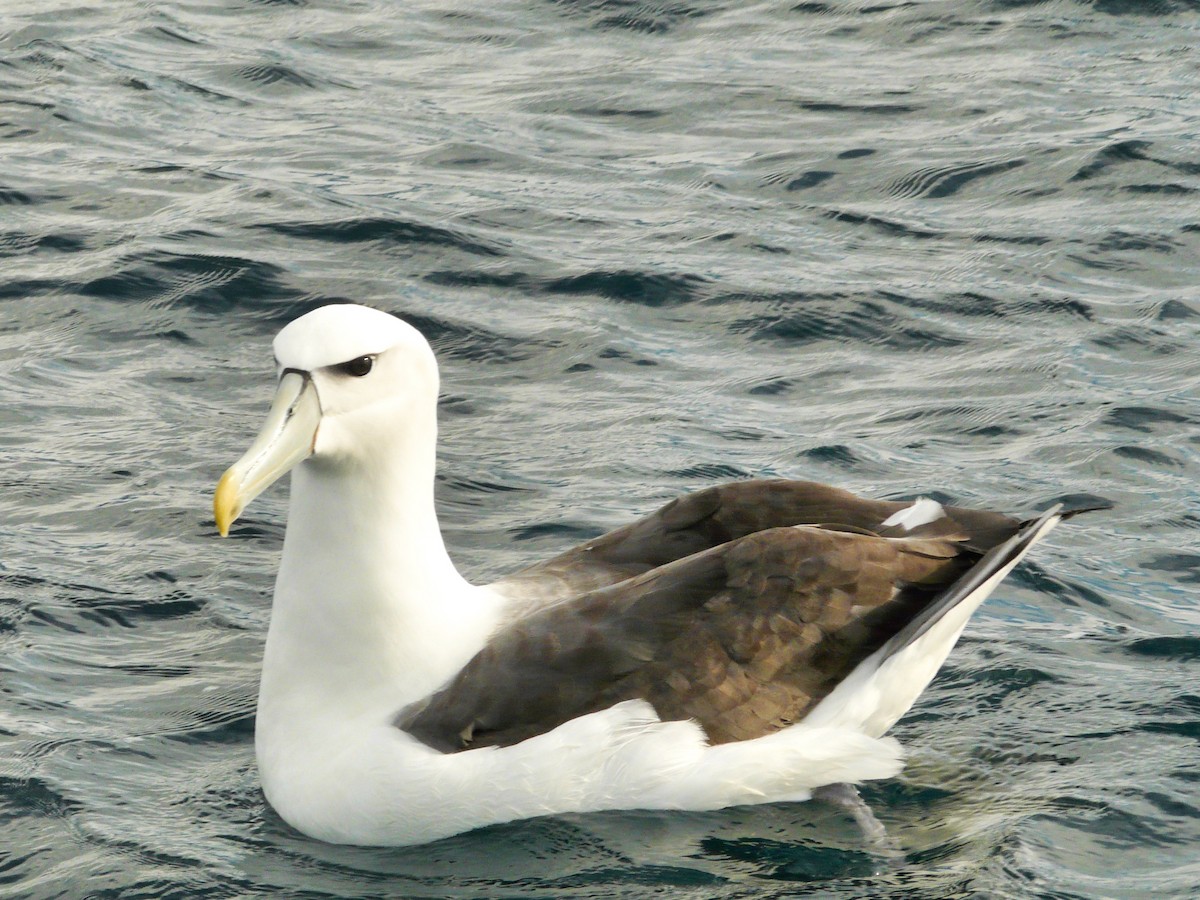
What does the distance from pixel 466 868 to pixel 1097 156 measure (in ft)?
29.6

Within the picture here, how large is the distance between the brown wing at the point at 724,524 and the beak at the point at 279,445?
1.17 metres

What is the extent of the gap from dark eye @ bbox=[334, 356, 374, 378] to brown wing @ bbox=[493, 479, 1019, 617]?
Result: 111 centimetres

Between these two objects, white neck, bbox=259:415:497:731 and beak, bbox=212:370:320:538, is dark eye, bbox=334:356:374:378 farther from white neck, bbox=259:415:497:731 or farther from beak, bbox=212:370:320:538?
white neck, bbox=259:415:497:731

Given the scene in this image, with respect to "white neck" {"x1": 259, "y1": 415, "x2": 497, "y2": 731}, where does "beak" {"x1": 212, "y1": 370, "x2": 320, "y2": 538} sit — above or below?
above

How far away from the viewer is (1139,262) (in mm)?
12203

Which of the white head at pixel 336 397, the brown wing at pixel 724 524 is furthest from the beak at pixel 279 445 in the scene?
the brown wing at pixel 724 524

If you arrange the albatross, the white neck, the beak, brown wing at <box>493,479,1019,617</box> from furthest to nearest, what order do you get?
brown wing at <box>493,479,1019,617</box> < the white neck < the albatross < the beak

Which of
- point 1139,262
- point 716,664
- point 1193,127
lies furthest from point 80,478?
point 1193,127

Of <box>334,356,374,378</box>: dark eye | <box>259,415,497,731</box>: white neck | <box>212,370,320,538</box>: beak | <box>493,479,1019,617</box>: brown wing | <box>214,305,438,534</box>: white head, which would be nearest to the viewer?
<box>212,370,320,538</box>: beak

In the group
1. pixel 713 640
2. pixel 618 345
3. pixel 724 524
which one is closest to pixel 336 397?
pixel 713 640

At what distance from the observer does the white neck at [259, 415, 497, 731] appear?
6566 millimetres

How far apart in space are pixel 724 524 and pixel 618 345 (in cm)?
404

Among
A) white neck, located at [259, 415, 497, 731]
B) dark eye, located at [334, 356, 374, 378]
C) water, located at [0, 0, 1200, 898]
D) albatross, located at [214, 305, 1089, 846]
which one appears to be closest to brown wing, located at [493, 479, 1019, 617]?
albatross, located at [214, 305, 1089, 846]

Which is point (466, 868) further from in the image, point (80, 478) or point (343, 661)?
point (80, 478)
